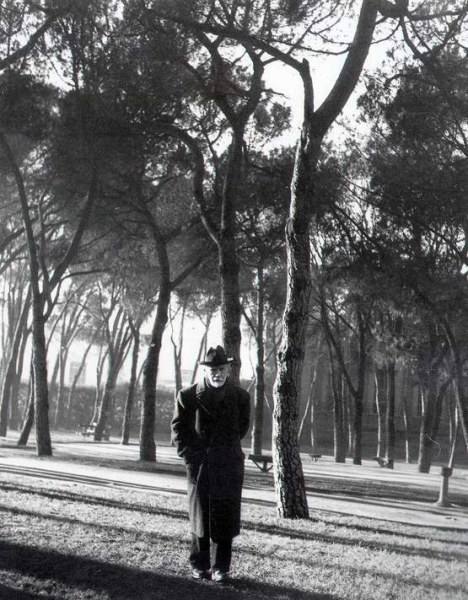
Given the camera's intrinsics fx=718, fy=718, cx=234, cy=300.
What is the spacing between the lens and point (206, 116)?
618 inches

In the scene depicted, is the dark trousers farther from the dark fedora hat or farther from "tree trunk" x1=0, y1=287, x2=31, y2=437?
"tree trunk" x1=0, y1=287, x2=31, y2=437

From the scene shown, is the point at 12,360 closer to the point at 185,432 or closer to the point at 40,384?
the point at 40,384

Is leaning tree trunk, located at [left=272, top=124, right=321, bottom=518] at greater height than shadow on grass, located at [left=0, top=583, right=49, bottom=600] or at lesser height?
greater

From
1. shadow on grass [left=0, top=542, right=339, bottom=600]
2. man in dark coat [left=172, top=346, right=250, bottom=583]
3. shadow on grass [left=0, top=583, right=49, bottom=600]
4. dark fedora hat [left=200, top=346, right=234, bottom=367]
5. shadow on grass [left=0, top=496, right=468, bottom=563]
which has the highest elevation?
dark fedora hat [left=200, top=346, right=234, bottom=367]

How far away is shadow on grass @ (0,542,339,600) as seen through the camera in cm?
450

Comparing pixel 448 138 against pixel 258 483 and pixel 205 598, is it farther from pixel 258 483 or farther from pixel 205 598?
pixel 205 598

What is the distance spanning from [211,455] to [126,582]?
0.99 m

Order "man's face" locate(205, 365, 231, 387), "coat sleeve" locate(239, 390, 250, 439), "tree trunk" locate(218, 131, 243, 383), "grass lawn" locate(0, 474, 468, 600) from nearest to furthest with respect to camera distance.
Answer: "grass lawn" locate(0, 474, 468, 600), "man's face" locate(205, 365, 231, 387), "coat sleeve" locate(239, 390, 250, 439), "tree trunk" locate(218, 131, 243, 383)

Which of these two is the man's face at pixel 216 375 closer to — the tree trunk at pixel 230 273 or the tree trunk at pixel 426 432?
the tree trunk at pixel 230 273

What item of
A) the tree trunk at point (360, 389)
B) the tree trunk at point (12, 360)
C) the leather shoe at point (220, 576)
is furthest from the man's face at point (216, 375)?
the tree trunk at point (12, 360)

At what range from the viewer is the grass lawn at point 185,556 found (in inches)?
183

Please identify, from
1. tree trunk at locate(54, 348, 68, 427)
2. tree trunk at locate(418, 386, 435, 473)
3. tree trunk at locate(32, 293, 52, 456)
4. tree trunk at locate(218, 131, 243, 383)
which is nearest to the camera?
tree trunk at locate(218, 131, 243, 383)

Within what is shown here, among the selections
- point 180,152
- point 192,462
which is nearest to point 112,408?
point 180,152

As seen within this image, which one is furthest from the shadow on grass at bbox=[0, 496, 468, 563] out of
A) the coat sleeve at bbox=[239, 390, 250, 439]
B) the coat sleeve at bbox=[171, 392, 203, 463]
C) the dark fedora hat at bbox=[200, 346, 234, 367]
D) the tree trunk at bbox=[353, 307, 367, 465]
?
the tree trunk at bbox=[353, 307, 367, 465]
